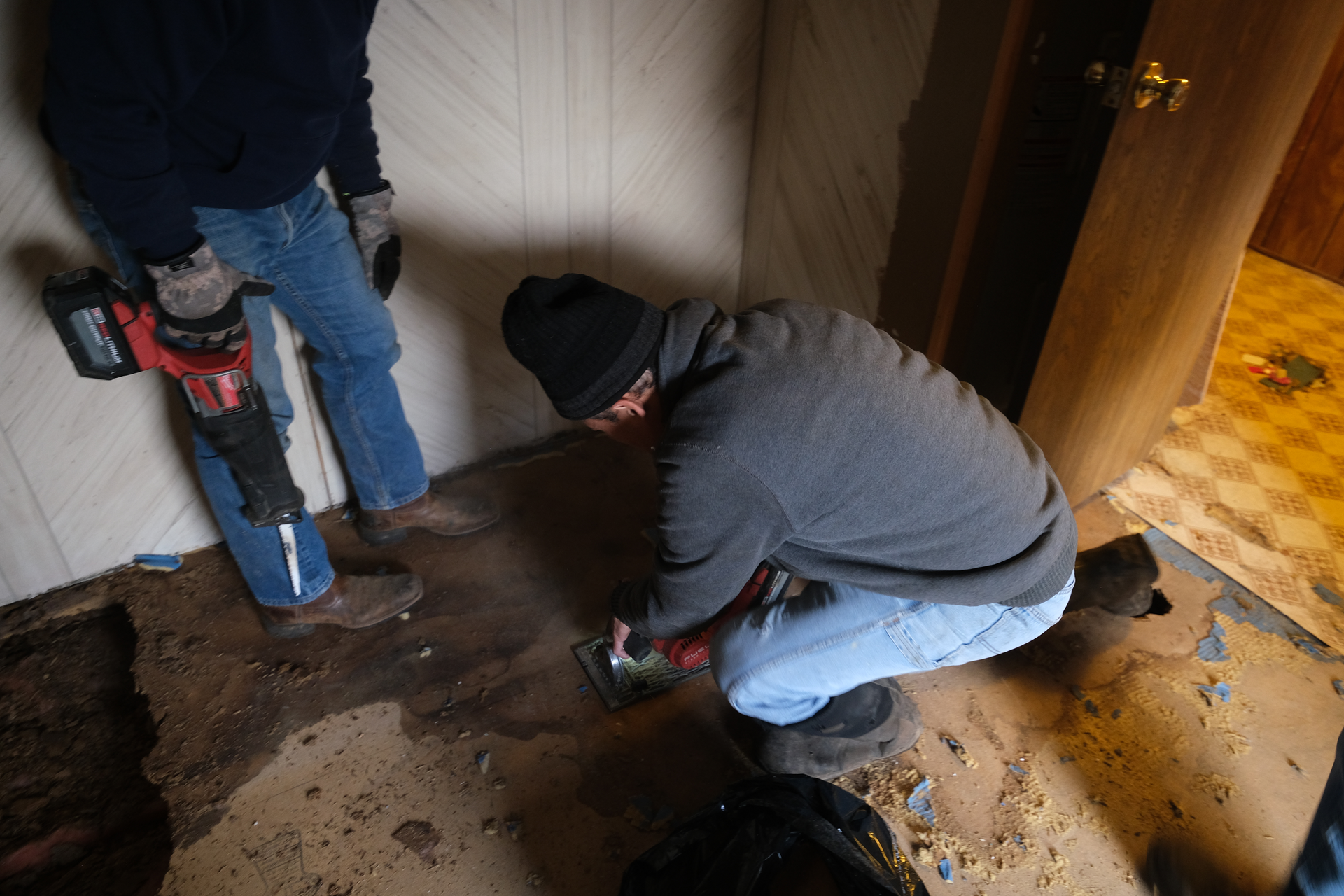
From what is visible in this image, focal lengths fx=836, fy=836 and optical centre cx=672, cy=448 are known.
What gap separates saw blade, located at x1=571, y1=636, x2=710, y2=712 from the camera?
1795 mm

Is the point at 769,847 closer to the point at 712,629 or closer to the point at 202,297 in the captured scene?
the point at 712,629

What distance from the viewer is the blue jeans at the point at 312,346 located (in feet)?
4.96

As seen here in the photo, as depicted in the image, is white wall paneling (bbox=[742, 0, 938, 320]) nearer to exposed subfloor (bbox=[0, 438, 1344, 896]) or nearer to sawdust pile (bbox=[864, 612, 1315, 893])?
exposed subfloor (bbox=[0, 438, 1344, 896])

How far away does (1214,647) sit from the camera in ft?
6.44

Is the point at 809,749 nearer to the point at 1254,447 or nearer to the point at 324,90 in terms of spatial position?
the point at 324,90

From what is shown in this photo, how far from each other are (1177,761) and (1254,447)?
137cm

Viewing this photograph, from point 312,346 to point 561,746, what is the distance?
1.06 m

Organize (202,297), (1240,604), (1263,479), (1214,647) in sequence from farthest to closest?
(1263,479), (1240,604), (1214,647), (202,297)

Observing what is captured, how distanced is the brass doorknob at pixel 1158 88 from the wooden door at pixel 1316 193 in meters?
2.50

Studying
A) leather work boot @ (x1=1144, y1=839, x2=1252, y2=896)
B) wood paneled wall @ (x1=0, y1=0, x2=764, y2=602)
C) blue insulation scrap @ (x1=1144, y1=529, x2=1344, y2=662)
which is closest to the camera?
leather work boot @ (x1=1144, y1=839, x2=1252, y2=896)

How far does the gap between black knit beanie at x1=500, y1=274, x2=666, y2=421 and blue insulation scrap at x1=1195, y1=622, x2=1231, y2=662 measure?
1.60 meters

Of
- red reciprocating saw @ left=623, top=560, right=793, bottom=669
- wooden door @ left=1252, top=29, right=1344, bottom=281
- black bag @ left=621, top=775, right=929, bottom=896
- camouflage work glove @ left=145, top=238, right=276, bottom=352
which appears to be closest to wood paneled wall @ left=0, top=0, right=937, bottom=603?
camouflage work glove @ left=145, top=238, right=276, bottom=352

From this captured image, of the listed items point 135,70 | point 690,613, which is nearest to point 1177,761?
point 690,613

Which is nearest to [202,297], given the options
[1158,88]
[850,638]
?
[850,638]
